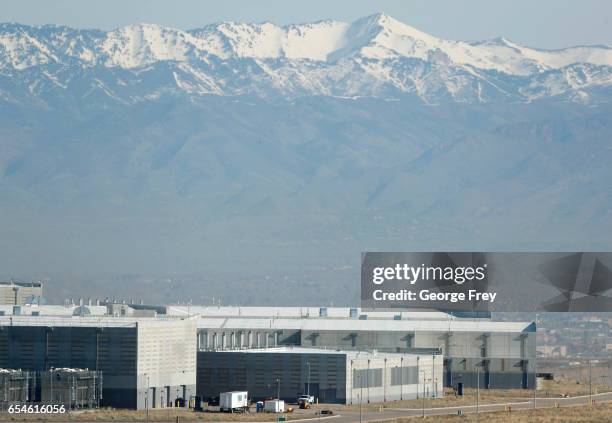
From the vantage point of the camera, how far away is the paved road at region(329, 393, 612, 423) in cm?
12381

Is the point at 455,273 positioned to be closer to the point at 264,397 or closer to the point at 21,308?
the point at 264,397

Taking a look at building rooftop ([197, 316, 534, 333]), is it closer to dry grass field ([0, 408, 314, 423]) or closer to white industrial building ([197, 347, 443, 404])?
white industrial building ([197, 347, 443, 404])

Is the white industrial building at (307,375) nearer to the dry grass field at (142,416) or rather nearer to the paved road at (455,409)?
the paved road at (455,409)

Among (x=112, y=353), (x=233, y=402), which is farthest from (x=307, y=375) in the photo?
(x=112, y=353)

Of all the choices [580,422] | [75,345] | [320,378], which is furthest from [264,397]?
[580,422]

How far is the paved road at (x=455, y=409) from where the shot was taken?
406ft

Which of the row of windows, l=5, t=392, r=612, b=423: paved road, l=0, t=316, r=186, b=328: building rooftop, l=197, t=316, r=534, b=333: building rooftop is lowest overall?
l=5, t=392, r=612, b=423: paved road

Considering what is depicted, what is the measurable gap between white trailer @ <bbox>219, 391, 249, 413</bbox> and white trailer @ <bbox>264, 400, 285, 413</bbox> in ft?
5.08

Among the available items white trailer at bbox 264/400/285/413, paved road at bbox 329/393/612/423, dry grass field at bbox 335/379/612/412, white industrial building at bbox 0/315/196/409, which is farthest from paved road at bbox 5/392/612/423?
white industrial building at bbox 0/315/196/409

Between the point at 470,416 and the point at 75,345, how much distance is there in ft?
94.6

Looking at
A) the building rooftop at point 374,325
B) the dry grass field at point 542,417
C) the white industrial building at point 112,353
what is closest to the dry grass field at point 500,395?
the building rooftop at point 374,325

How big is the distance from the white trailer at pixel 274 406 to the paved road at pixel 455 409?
4.26 meters

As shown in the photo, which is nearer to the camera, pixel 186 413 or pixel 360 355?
pixel 186 413

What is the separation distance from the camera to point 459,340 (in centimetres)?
17438
